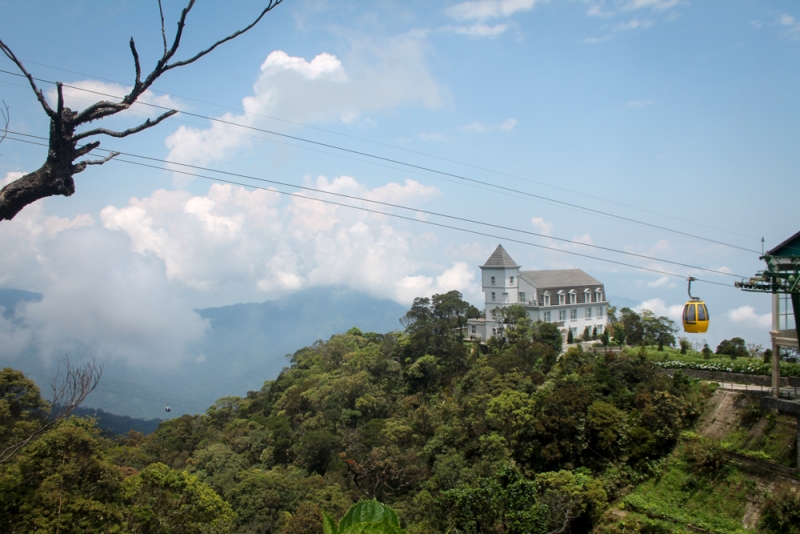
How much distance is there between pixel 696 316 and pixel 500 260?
795 inches

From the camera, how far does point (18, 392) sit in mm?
16109

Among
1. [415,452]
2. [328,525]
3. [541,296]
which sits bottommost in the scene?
[415,452]

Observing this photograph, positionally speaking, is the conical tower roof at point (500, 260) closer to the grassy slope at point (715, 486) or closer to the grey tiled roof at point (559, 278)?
the grey tiled roof at point (559, 278)

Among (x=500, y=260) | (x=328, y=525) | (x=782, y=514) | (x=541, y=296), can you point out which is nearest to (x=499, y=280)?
(x=500, y=260)

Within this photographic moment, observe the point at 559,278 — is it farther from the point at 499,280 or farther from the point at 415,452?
the point at 415,452

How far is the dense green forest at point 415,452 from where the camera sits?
1266 cm

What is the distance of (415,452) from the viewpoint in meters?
19.1

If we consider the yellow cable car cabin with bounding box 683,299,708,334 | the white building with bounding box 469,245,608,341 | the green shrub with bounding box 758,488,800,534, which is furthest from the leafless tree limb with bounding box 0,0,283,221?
the white building with bounding box 469,245,608,341

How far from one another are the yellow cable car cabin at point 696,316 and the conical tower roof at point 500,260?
19444mm

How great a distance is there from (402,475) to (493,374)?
255 inches

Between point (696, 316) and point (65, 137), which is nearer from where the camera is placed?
point (65, 137)

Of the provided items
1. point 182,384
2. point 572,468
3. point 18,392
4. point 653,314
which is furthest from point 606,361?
point 182,384

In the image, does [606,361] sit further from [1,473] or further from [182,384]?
[182,384]

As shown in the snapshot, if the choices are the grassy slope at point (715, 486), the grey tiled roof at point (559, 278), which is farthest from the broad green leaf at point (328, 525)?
the grey tiled roof at point (559, 278)
